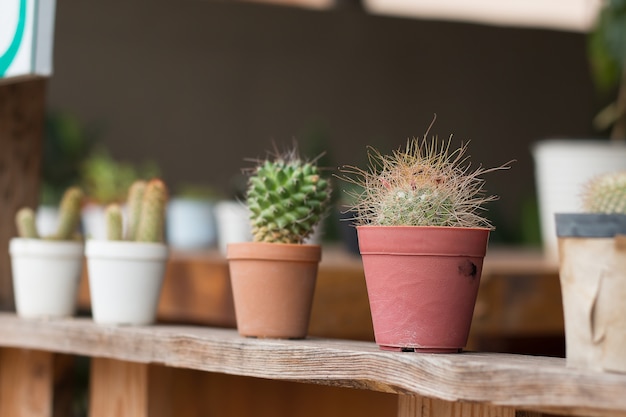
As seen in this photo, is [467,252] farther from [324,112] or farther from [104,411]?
[324,112]

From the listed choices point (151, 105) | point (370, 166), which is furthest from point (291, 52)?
point (370, 166)

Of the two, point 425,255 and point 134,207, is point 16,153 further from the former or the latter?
point 425,255

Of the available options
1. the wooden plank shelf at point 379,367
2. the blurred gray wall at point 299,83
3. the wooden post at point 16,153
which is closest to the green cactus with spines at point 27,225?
the wooden plank shelf at point 379,367

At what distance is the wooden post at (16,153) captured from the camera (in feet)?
7.02

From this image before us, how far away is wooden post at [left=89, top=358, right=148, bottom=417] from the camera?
171cm

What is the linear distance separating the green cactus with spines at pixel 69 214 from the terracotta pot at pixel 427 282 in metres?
0.77

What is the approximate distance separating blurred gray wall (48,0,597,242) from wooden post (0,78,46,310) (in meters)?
4.19

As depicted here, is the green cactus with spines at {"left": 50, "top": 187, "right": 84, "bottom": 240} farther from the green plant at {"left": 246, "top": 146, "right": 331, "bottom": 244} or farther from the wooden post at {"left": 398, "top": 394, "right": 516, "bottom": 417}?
the wooden post at {"left": 398, "top": 394, "right": 516, "bottom": 417}

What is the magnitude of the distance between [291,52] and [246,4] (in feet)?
1.47

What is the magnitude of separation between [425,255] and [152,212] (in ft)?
1.99

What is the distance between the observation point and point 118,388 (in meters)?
1.76

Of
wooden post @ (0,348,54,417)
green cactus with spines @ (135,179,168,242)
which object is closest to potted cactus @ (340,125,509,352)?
green cactus with spines @ (135,179,168,242)

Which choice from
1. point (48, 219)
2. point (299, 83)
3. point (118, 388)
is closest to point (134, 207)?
point (118, 388)

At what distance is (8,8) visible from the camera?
1.62 m
